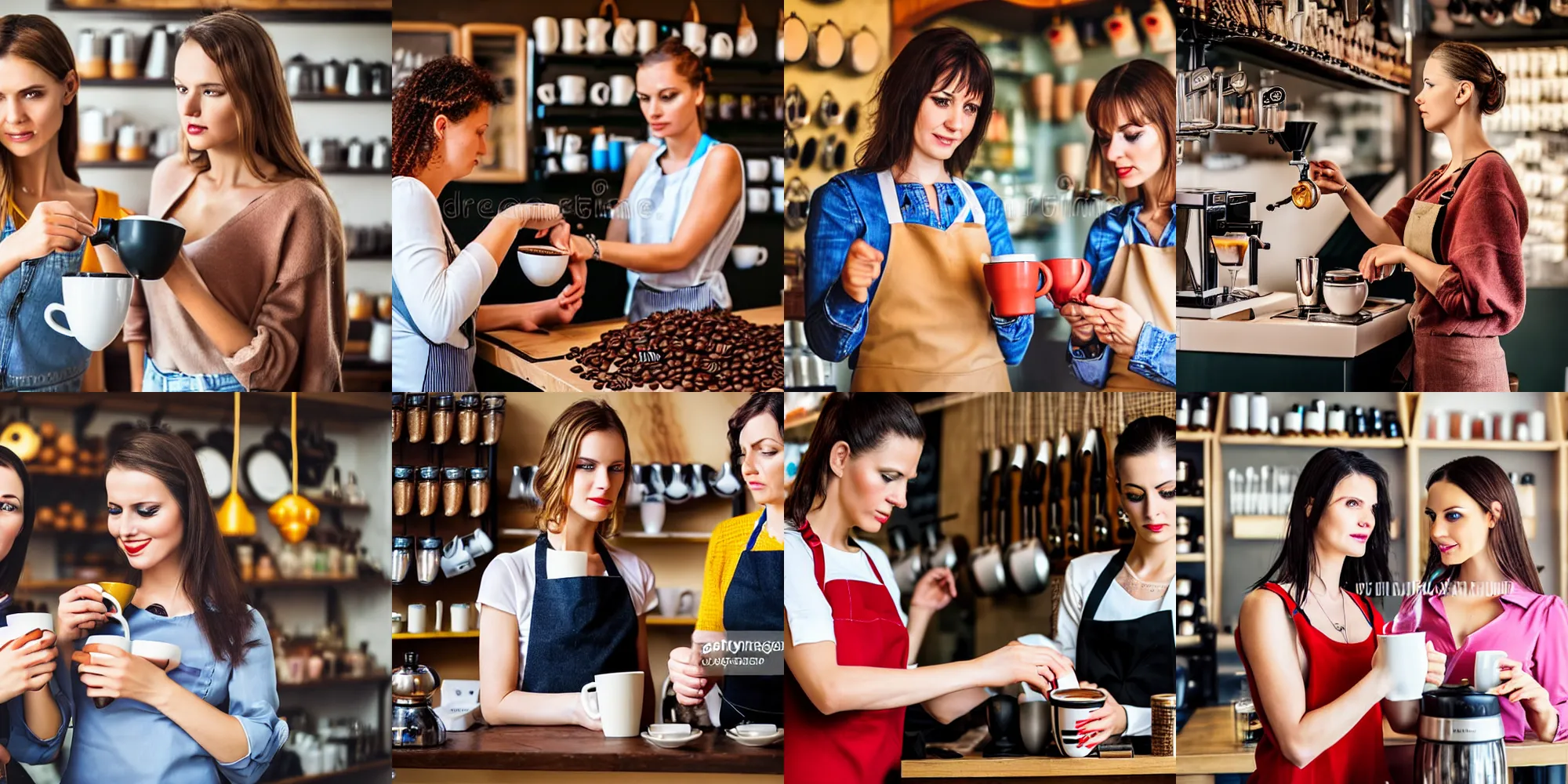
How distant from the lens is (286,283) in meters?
3.52

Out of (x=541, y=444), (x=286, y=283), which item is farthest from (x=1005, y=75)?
(x=286, y=283)

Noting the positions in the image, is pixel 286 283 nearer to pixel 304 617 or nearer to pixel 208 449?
pixel 208 449

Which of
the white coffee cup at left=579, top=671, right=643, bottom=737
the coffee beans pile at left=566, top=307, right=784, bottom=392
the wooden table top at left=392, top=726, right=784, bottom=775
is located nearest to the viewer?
the wooden table top at left=392, top=726, right=784, bottom=775

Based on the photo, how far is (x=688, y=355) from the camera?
3576 millimetres

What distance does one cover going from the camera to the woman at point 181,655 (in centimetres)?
349

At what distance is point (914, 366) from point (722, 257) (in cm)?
57

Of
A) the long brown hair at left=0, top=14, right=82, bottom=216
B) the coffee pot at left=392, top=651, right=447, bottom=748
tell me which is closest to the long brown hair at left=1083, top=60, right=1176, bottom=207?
the coffee pot at left=392, top=651, right=447, bottom=748

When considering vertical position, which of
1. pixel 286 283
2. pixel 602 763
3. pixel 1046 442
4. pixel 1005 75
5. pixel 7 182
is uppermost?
pixel 1005 75

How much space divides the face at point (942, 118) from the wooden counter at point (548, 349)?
0.59 metres

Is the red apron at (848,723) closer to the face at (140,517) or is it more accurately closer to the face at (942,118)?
the face at (942,118)

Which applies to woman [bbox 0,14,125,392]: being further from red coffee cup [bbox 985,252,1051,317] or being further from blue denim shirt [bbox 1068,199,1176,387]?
blue denim shirt [bbox 1068,199,1176,387]

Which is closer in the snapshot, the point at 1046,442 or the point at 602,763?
the point at 602,763

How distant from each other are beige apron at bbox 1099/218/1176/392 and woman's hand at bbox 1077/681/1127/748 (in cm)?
80

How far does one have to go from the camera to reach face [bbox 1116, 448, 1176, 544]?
11.8 ft
